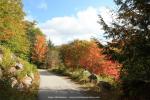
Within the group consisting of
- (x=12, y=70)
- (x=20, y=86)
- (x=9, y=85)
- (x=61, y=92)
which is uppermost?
(x=12, y=70)

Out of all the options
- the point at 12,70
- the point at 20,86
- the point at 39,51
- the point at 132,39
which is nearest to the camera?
the point at 132,39

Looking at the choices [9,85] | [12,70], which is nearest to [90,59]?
[12,70]

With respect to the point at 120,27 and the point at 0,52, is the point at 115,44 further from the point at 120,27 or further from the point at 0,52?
the point at 0,52

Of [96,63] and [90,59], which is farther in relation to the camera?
[90,59]

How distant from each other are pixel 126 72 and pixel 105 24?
3349mm

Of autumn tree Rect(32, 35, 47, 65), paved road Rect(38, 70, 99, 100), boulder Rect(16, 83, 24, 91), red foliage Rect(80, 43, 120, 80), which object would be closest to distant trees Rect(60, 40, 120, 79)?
red foliage Rect(80, 43, 120, 80)

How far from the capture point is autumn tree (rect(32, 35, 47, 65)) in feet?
302

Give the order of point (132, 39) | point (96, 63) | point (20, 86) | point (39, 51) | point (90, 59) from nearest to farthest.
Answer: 1. point (132, 39)
2. point (20, 86)
3. point (96, 63)
4. point (90, 59)
5. point (39, 51)

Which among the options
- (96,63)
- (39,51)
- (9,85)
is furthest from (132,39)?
(39,51)

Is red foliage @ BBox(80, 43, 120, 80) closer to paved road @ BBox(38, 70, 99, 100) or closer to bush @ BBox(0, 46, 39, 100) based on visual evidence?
paved road @ BBox(38, 70, 99, 100)

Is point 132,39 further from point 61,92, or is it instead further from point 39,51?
point 39,51

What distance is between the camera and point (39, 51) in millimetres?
92438

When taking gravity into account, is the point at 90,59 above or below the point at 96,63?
above

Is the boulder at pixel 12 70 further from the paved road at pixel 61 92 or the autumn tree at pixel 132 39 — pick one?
the autumn tree at pixel 132 39
